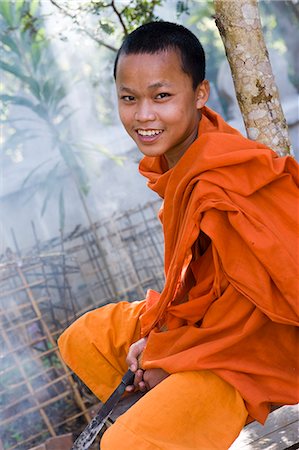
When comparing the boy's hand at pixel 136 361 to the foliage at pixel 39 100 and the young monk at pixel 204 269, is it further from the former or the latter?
the foliage at pixel 39 100

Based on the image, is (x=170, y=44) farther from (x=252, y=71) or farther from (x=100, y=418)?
(x=100, y=418)

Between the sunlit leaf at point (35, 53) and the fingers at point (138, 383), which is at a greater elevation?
the sunlit leaf at point (35, 53)

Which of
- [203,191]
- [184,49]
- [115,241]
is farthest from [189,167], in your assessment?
[115,241]

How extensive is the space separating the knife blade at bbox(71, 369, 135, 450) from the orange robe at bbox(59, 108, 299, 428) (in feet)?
0.46

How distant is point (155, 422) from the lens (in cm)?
216

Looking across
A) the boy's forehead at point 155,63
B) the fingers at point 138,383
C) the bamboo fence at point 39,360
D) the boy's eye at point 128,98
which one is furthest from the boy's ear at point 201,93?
the bamboo fence at point 39,360

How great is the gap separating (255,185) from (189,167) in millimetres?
286

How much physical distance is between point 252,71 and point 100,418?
1.61 metres

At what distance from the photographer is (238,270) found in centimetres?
221

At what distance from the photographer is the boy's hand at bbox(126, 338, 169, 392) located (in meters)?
2.46

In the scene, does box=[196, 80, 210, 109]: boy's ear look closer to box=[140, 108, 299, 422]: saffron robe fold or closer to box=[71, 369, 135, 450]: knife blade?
box=[140, 108, 299, 422]: saffron robe fold

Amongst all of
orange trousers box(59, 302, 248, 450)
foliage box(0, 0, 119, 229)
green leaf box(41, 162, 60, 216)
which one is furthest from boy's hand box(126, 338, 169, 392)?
green leaf box(41, 162, 60, 216)

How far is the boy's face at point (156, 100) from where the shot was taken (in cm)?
240

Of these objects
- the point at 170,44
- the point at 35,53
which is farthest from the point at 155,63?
the point at 35,53
